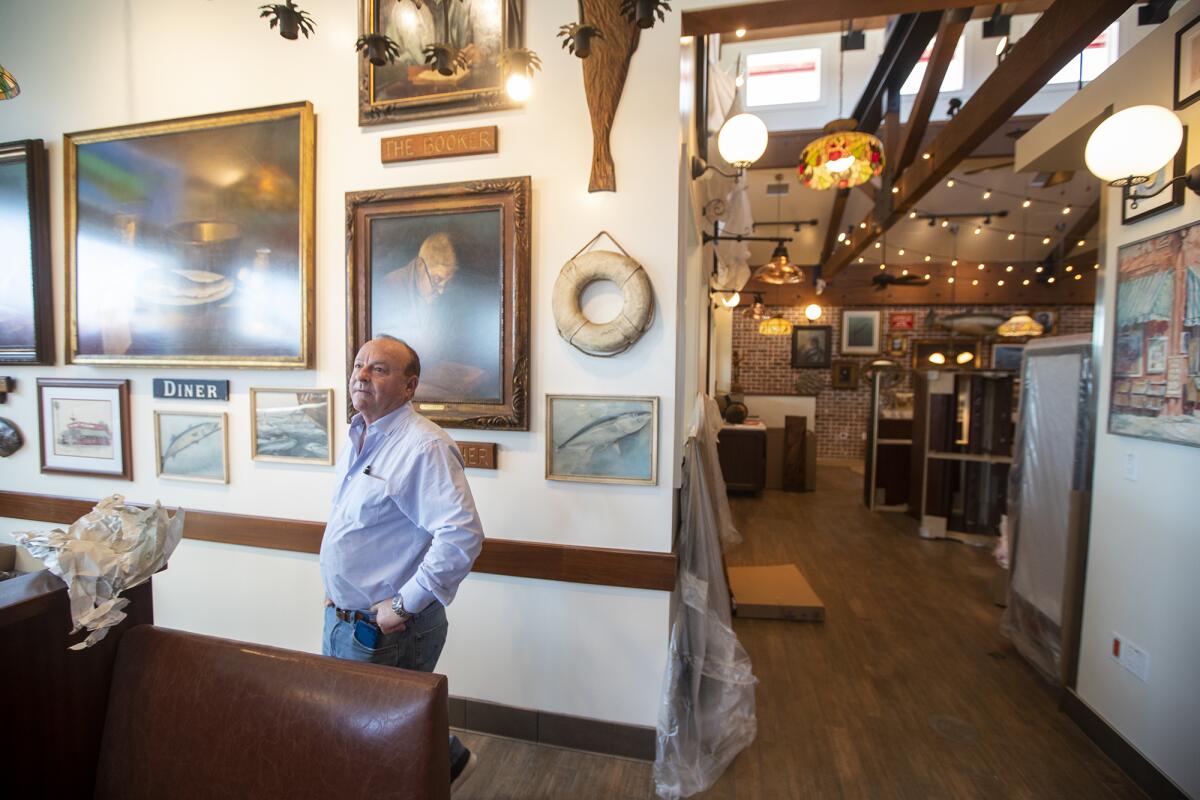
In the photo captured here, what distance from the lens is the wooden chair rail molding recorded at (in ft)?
6.52

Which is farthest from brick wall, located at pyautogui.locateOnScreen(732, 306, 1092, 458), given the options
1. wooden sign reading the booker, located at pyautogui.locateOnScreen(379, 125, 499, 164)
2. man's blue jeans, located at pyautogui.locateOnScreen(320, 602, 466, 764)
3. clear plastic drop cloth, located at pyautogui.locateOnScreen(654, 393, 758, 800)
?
man's blue jeans, located at pyautogui.locateOnScreen(320, 602, 466, 764)

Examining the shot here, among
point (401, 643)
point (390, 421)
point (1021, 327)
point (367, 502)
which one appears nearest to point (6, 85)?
point (390, 421)

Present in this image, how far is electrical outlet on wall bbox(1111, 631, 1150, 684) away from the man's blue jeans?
263cm

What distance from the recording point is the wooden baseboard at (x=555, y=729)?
204 cm

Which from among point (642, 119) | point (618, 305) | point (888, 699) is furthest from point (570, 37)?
point (888, 699)

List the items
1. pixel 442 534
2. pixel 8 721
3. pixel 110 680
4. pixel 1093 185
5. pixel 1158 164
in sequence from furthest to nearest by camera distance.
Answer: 1. pixel 1093 185
2. pixel 1158 164
3. pixel 442 534
4. pixel 110 680
5. pixel 8 721

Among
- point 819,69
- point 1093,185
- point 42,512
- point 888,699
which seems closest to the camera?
point 888,699

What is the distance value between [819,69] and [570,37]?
5.91 meters

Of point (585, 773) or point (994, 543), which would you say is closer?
point (585, 773)

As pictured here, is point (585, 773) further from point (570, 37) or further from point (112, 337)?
point (112, 337)

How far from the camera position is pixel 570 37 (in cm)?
160

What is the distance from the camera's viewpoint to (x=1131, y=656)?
6.84 feet

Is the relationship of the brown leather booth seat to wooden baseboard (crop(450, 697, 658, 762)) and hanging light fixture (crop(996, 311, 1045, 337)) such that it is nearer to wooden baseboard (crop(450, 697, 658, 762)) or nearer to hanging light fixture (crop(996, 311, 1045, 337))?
wooden baseboard (crop(450, 697, 658, 762))

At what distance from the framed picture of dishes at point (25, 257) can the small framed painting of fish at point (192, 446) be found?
81 centimetres
